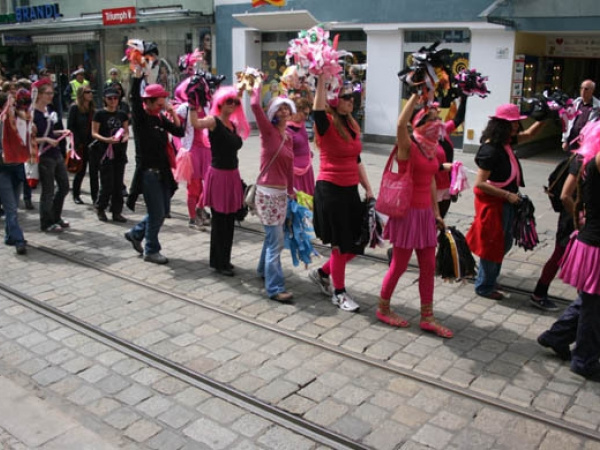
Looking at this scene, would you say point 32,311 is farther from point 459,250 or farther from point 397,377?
point 459,250

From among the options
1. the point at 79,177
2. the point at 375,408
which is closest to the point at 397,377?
the point at 375,408

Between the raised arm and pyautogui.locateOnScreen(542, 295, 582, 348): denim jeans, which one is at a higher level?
the raised arm

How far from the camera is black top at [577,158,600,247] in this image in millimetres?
4281

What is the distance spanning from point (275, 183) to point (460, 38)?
11696 millimetres

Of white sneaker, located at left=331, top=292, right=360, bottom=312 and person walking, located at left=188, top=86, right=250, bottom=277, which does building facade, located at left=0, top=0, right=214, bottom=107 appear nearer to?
person walking, located at left=188, top=86, right=250, bottom=277

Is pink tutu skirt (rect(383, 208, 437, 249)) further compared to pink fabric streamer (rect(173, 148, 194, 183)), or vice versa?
pink fabric streamer (rect(173, 148, 194, 183))

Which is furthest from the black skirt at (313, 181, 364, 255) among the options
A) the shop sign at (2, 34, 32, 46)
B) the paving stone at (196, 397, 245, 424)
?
the shop sign at (2, 34, 32, 46)

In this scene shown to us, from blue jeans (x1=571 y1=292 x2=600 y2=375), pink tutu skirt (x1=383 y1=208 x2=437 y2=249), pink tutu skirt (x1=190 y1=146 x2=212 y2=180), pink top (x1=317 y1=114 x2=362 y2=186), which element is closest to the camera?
blue jeans (x1=571 y1=292 x2=600 y2=375)

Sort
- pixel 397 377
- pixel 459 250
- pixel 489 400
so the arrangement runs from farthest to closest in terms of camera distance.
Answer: pixel 459 250 < pixel 397 377 < pixel 489 400

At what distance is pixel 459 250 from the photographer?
564 cm

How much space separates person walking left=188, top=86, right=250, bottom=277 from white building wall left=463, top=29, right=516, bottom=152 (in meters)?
10.4

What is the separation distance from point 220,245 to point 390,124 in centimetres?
1190

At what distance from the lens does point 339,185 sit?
18.4ft

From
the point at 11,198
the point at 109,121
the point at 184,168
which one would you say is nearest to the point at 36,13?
the point at 109,121
